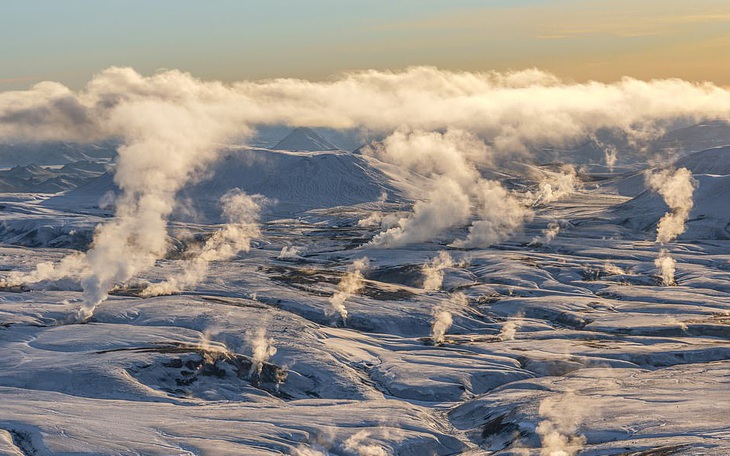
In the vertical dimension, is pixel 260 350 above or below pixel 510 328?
above

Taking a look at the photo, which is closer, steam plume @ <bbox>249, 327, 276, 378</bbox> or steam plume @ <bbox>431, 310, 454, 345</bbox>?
steam plume @ <bbox>249, 327, 276, 378</bbox>

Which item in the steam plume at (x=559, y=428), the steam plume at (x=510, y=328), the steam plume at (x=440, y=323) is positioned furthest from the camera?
the steam plume at (x=440, y=323)

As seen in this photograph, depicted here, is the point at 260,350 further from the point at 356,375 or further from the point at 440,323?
the point at 440,323

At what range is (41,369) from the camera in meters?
110

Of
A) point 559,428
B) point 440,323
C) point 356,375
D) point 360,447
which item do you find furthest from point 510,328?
point 360,447

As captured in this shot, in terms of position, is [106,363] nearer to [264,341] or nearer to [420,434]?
[264,341]

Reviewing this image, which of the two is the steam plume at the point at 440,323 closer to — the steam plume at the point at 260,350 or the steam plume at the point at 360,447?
the steam plume at the point at 260,350

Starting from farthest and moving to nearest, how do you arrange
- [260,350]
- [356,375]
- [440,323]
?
1. [440,323]
2. [260,350]
3. [356,375]

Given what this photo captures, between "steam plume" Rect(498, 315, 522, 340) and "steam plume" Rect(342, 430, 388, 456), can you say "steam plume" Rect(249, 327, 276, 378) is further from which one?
"steam plume" Rect(498, 315, 522, 340)

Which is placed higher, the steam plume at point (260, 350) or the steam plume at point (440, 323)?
the steam plume at point (260, 350)

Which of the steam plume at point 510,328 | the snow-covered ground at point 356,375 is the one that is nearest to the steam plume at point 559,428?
the snow-covered ground at point 356,375

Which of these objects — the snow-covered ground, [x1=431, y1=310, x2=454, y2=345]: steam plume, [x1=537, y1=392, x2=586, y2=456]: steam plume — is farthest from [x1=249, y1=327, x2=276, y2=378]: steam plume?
[x1=537, y1=392, x2=586, y2=456]: steam plume

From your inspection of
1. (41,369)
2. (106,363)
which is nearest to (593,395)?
(106,363)

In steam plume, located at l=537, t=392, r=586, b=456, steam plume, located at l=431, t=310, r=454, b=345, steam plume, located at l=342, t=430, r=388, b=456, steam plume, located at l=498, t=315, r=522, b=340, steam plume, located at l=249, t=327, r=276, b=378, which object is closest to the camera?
steam plume, located at l=537, t=392, r=586, b=456
